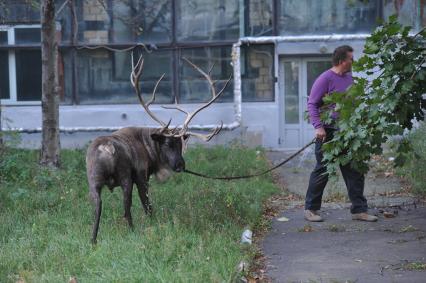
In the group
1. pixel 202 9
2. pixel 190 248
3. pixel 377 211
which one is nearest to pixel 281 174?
pixel 377 211

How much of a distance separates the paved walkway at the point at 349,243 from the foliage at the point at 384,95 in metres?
1.05

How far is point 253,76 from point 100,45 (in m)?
3.47

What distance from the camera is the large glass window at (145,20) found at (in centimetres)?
1711

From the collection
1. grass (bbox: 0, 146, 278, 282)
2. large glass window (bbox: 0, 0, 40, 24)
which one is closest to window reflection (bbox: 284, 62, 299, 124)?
grass (bbox: 0, 146, 278, 282)

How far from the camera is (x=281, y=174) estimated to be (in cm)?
1373

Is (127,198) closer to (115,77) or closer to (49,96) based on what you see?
(49,96)

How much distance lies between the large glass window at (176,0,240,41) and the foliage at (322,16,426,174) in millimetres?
10087

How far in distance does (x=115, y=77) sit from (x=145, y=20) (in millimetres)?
1446

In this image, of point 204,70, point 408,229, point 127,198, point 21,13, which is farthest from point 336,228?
point 21,13

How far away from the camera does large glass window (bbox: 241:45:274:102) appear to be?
17.2 m

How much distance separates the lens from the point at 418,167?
37.8 ft

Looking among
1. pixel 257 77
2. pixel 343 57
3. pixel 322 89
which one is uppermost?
pixel 343 57

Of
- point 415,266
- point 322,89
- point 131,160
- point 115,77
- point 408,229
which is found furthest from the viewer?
point 115,77

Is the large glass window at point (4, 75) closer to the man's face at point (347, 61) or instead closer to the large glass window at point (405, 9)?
the large glass window at point (405, 9)
